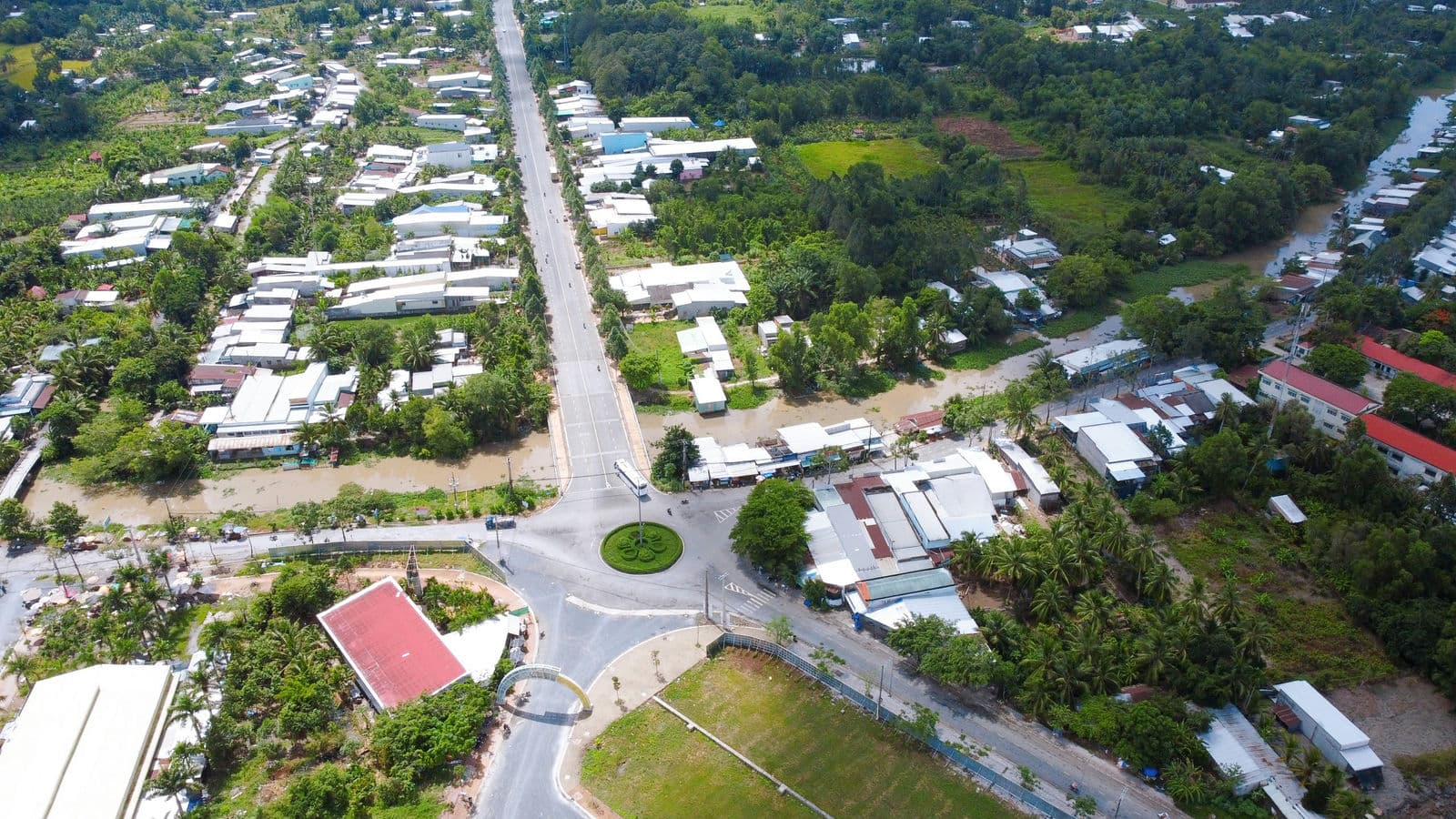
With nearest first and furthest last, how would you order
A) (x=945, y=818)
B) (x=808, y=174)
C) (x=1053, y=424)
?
(x=945, y=818) → (x=1053, y=424) → (x=808, y=174)

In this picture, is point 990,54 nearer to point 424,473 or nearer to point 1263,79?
point 1263,79

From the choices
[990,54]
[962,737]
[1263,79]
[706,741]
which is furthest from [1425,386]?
[990,54]

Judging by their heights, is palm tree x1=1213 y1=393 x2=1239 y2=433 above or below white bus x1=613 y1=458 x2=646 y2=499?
above

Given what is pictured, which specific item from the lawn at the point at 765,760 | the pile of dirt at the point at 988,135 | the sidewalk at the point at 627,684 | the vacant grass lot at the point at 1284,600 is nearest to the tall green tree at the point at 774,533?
the sidewalk at the point at 627,684

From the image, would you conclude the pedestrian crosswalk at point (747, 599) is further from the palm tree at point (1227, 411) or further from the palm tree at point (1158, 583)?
the palm tree at point (1227, 411)

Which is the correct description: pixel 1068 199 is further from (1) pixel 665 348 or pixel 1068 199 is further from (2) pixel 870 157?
(1) pixel 665 348

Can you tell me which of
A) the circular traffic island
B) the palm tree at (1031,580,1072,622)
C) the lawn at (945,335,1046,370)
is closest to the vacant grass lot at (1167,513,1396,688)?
the palm tree at (1031,580,1072,622)

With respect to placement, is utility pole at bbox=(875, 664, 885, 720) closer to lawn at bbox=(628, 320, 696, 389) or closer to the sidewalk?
the sidewalk
